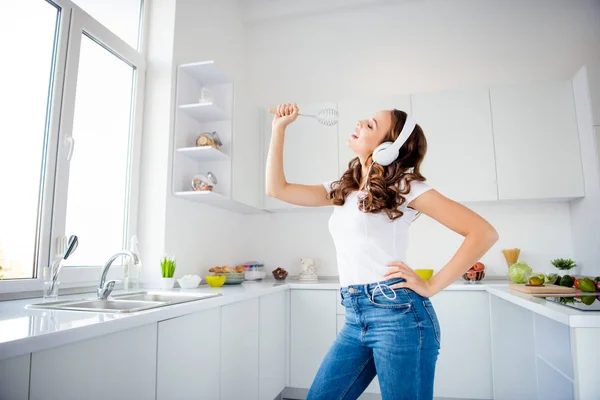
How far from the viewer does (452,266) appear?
1221mm

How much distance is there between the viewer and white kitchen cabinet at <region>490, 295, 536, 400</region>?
100 inches

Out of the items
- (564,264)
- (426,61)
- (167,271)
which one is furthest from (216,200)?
(564,264)

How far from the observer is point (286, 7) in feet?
12.2

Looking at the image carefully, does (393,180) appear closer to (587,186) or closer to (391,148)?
(391,148)

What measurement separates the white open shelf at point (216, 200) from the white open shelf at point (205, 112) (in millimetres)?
513

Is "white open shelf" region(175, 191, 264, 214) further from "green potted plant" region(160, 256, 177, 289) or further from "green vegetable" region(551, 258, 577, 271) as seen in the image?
"green vegetable" region(551, 258, 577, 271)

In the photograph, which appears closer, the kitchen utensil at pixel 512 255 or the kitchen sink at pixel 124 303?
the kitchen sink at pixel 124 303

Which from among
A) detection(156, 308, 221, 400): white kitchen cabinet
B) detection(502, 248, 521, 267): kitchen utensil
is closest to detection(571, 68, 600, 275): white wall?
detection(502, 248, 521, 267): kitchen utensil

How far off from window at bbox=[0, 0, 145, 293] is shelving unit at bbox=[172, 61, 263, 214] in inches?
9.3

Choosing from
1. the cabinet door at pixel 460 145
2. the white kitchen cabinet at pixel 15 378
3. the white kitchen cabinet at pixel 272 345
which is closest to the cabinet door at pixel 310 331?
the white kitchen cabinet at pixel 272 345

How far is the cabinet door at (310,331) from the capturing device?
9.07 feet

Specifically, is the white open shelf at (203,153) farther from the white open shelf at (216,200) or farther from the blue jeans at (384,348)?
the blue jeans at (384,348)

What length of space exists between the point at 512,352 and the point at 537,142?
142 cm

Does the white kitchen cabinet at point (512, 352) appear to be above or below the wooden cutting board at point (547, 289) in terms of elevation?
below
